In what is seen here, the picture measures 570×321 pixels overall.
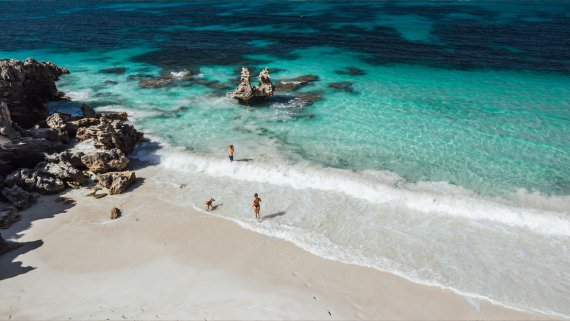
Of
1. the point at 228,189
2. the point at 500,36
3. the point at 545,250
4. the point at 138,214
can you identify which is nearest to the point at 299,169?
the point at 228,189

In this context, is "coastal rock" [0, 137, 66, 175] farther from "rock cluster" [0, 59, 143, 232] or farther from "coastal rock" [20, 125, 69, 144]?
"coastal rock" [20, 125, 69, 144]

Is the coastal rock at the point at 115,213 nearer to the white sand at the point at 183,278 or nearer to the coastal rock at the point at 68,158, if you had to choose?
the white sand at the point at 183,278

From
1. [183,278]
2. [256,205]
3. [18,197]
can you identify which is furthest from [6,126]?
[256,205]

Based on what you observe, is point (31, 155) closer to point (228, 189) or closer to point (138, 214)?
point (138, 214)

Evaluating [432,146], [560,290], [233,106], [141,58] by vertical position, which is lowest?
[560,290]

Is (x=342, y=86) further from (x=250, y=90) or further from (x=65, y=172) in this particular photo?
(x=65, y=172)

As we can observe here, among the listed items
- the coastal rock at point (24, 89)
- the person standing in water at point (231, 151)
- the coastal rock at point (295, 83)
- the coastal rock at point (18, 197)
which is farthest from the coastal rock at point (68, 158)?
the coastal rock at point (295, 83)
